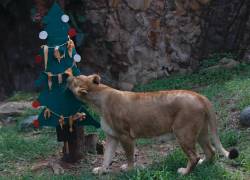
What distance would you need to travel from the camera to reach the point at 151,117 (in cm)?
660

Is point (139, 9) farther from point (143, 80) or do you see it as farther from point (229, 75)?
point (229, 75)

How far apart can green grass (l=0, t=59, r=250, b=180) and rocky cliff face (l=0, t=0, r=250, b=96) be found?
0.65m

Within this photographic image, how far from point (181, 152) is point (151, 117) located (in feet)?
2.24

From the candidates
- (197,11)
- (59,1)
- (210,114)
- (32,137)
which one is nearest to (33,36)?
(59,1)

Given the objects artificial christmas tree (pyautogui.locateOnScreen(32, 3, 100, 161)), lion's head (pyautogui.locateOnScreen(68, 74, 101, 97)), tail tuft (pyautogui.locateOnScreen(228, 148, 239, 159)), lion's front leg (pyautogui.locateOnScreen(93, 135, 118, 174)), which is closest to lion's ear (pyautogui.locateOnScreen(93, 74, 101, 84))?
lion's head (pyautogui.locateOnScreen(68, 74, 101, 97))

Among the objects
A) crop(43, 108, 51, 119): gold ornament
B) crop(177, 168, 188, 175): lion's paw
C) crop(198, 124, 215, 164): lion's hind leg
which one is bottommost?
crop(177, 168, 188, 175): lion's paw

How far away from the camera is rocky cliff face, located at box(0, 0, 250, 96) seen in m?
12.5

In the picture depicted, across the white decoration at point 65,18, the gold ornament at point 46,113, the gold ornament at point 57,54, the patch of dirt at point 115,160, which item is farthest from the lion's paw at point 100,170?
the white decoration at point 65,18

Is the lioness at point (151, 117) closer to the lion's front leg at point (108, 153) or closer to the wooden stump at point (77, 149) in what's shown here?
the lion's front leg at point (108, 153)

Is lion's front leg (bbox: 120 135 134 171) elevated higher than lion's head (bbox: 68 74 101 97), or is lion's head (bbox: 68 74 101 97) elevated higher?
lion's head (bbox: 68 74 101 97)

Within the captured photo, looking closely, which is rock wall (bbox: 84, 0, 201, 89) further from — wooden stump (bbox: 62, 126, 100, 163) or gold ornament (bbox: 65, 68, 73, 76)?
gold ornament (bbox: 65, 68, 73, 76)

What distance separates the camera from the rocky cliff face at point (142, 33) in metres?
12.5

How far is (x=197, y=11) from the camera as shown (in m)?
12.8

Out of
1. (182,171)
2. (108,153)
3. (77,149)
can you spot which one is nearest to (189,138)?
(182,171)
